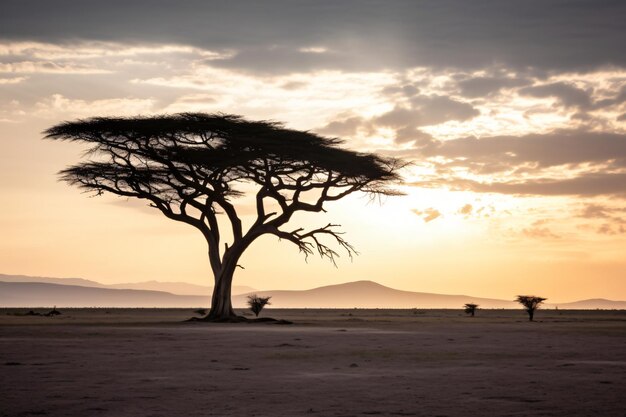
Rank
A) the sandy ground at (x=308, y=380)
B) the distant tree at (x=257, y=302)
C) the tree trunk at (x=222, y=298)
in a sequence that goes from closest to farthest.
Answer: the sandy ground at (x=308, y=380) < the tree trunk at (x=222, y=298) < the distant tree at (x=257, y=302)

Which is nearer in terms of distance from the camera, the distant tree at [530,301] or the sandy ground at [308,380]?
the sandy ground at [308,380]

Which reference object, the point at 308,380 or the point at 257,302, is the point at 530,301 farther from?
the point at 308,380

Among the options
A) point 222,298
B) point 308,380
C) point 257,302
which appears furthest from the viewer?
point 257,302

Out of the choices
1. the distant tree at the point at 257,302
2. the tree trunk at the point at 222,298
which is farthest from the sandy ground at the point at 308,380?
the distant tree at the point at 257,302

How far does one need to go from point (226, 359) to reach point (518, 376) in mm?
7899

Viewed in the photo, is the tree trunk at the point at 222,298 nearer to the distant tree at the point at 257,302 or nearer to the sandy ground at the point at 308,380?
the distant tree at the point at 257,302

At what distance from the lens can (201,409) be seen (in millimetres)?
12555

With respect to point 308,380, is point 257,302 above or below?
above

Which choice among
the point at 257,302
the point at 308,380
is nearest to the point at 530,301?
the point at 257,302

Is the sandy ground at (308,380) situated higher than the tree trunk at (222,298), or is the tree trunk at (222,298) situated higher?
the tree trunk at (222,298)

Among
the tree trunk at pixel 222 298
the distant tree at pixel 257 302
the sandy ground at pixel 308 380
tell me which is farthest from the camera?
the distant tree at pixel 257 302

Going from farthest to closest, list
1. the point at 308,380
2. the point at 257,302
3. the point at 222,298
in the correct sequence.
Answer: the point at 257,302 → the point at 222,298 → the point at 308,380

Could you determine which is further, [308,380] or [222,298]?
[222,298]

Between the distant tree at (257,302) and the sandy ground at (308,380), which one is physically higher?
the distant tree at (257,302)
